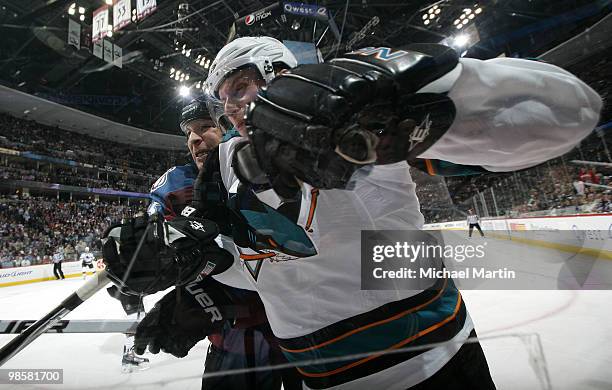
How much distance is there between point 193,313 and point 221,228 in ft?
1.08

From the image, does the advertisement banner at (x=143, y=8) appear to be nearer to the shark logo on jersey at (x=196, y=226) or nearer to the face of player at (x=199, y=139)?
the face of player at (x=199, y=139)

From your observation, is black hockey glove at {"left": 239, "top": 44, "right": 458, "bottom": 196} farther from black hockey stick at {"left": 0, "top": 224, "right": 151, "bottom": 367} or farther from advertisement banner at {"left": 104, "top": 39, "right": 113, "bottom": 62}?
advertisement banner at {"left": 104, "top": 39, "right": 113, "bottom": 62}

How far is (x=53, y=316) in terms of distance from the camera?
583mm

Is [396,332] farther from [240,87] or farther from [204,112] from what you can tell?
[204,112]

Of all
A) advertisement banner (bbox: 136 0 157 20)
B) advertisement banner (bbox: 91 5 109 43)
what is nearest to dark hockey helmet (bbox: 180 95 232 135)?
advertisement banner (bbox: 136 0 157 20)

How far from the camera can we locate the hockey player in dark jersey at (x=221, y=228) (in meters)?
0.56

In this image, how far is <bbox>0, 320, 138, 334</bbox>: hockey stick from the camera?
571 millimetres

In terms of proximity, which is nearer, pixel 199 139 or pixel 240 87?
pixel 240 87

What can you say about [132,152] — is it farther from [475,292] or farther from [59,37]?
[59,37]

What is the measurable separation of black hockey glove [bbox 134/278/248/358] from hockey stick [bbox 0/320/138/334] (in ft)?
0.35

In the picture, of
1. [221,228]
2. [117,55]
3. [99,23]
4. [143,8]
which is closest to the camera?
[221,228]

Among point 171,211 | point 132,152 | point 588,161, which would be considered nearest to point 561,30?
point 588,161

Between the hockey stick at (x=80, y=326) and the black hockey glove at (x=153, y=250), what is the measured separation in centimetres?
12

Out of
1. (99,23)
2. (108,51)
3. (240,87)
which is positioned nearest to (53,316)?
(240,87)
